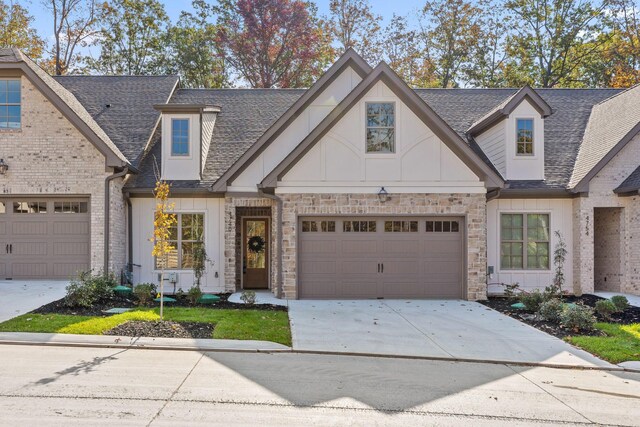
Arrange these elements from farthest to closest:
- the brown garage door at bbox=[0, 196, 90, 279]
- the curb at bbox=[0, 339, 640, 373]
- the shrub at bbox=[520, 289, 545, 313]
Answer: the brown garage door at bbox=[0, 196, 90, 279]
the shrub at bbox=[520, 289, 545, 313]
the curb at bbox=[0, 339, 640, 373]

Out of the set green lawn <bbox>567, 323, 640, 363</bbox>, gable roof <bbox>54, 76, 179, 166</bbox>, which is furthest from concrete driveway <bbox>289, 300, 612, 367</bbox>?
gable roof <bbox>54, 76, 179, 166</bbox>

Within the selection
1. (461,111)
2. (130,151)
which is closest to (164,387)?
(130,151)

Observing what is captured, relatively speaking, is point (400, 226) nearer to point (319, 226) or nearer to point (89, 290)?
point (319, 226)

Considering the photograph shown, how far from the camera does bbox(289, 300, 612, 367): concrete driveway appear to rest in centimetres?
810

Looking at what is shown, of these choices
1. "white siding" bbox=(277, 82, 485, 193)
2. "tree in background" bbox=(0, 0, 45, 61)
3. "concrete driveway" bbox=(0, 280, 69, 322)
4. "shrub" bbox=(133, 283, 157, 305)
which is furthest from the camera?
"tree in background" bbox=(0, 0, 45, 61)

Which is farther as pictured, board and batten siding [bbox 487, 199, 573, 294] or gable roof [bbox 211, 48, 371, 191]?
board and batten siding [bbox 487, 199, 573, 294]

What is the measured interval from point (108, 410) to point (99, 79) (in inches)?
638

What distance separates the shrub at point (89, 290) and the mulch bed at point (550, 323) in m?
9.41

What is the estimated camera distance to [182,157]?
47.9 feet

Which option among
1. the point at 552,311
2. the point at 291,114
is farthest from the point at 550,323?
the point at 291,114

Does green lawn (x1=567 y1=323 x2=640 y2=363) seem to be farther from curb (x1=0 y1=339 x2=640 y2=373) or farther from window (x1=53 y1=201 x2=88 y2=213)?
window (x1=53 y1=201 x2=88 y2=213)

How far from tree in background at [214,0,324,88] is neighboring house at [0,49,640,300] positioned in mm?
15687

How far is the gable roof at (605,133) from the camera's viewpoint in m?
13.9

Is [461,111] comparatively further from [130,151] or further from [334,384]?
[334,384]
